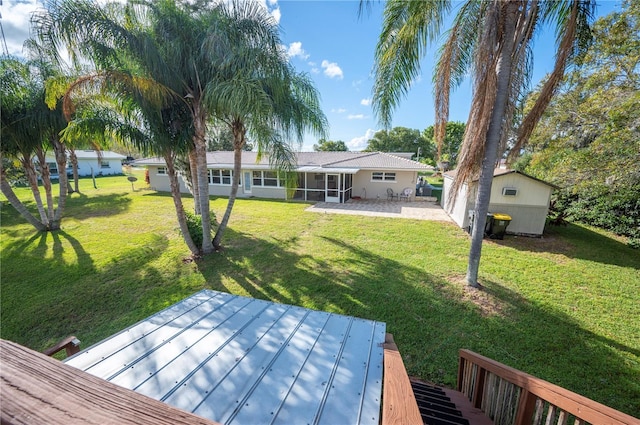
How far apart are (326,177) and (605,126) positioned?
11.5m

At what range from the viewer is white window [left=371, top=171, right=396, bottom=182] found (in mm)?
17219

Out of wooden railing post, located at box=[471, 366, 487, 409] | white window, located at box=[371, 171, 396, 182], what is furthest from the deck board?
white window, located at box=[371, 171, 396, 182]

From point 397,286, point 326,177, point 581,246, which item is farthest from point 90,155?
point 581,246

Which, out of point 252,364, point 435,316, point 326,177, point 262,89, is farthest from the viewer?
point 326,177

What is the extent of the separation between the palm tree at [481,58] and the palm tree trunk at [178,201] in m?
5.35

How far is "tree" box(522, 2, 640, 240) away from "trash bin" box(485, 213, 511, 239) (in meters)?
2.30

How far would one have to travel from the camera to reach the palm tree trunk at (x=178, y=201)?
6.81m

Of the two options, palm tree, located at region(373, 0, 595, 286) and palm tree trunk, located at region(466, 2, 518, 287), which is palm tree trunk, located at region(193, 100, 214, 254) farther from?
palm tree trunk, located at region(466, 2, 518, 287)

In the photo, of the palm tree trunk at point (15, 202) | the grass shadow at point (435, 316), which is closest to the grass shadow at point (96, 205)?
the palm tree trunk at point (15, 202)

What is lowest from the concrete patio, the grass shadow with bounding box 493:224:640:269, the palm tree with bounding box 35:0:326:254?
the grass shadow with bounding box 493:224:640:269

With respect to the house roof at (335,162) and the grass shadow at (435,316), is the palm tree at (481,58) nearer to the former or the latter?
the grass shadow at (435,316)

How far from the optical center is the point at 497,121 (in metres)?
5.21

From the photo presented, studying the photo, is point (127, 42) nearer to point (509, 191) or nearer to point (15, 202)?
point (15, 202)

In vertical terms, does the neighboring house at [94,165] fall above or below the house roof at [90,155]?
below
